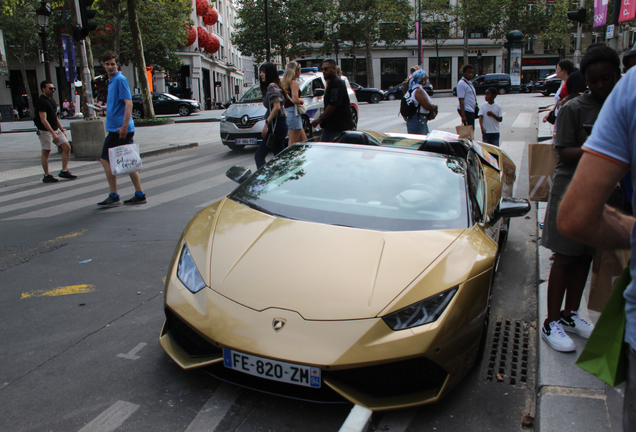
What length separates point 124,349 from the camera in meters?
3.11

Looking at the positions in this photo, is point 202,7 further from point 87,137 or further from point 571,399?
point 571,399

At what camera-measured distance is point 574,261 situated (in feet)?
9.78

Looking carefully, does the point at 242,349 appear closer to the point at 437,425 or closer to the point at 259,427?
the point at 259,427

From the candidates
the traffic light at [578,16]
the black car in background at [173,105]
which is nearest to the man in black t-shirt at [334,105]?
the traffic light at [578,16]

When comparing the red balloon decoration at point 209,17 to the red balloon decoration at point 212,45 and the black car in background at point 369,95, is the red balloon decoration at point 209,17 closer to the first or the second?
the red balloon decoration at point 212,45

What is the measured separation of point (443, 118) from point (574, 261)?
52.8 feet

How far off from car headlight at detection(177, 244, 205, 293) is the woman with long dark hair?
4336mm

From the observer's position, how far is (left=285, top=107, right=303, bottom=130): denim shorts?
25.9ft

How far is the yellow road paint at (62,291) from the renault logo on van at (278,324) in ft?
7.57

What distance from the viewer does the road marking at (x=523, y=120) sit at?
15662 millimetres

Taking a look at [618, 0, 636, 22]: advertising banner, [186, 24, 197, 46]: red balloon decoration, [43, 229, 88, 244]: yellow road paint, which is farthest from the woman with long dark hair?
[186, 24, 197, 46]: red balloon decoration

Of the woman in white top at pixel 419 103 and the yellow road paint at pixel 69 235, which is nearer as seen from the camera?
the yellow road paint at pixel 69 235

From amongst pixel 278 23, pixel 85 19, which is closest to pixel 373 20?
pixel 278 23

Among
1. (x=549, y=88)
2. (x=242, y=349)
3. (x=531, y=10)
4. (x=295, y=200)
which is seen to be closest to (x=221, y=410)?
(x=242, y=349)
